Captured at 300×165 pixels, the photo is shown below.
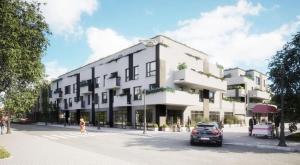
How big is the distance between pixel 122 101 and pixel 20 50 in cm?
2448

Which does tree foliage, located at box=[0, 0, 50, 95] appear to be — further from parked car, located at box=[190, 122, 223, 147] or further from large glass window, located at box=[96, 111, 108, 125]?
large glass window, located at box=[96, 111, 108, 125]

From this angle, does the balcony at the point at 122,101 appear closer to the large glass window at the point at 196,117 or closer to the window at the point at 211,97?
the large glass window at the point at 196,117

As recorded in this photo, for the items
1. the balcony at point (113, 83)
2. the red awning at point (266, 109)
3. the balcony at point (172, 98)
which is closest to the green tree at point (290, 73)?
the red awning at point (266, 109)

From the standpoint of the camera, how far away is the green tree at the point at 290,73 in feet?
69.3

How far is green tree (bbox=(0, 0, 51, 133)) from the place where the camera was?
15.9 meters

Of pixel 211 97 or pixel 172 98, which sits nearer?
pixel 172 98

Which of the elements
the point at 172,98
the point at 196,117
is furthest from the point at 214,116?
the point at 172,98

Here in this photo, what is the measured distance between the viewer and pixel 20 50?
53.5ft

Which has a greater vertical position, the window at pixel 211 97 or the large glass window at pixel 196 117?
the window at pixel 211 97

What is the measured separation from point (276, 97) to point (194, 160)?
1290 centimetres

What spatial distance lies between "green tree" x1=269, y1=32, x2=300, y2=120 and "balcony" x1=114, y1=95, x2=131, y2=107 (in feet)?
67.3

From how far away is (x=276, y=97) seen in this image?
23484 millimetres

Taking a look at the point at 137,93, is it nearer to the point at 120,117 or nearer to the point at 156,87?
the point at 156,87

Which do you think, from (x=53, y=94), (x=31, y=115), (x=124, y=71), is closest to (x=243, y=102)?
(x=124, y=71)
